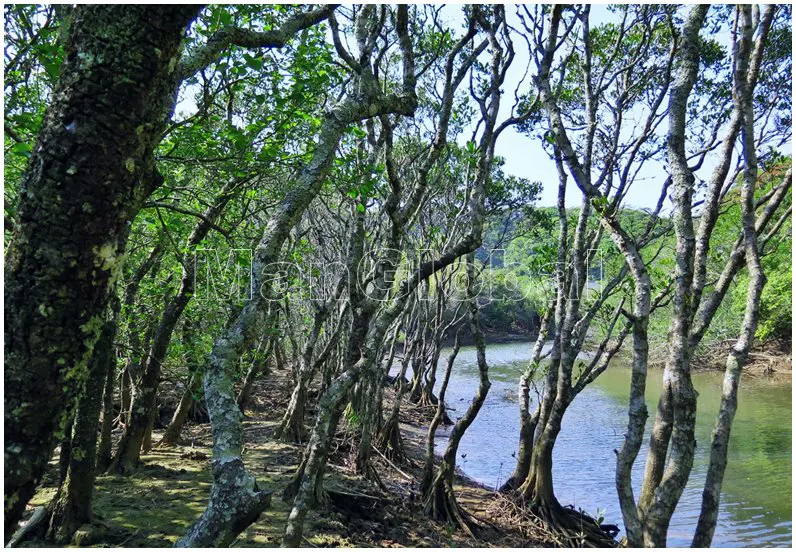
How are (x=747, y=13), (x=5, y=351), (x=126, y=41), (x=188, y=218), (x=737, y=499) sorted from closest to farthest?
(x=5, y=351), (x=126, y=41), (x=747, y=13), (x=188, y=218), (x=737, y=499)

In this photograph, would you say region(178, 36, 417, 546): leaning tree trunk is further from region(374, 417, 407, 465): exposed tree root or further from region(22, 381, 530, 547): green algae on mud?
region(374, 417, 407, 465): exposed tree root

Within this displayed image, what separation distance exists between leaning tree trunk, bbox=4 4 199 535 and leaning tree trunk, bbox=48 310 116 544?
3.46 metres

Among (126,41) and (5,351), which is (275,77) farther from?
(5,351)

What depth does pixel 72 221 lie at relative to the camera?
1616 millimetres

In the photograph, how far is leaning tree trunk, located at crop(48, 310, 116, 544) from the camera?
15.9 feet

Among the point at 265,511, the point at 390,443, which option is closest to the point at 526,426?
the point at 390,443

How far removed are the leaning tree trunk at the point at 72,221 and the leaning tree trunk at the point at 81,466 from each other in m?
3.46

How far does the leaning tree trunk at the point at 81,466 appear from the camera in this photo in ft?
15.9

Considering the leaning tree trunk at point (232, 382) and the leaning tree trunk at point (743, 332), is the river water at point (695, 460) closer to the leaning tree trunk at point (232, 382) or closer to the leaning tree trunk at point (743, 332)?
the leaning tree trunk at point (743, 332)

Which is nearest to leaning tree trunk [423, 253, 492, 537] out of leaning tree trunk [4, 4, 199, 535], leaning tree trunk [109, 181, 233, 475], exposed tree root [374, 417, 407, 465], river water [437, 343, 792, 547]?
river water [437, 343, 792, 547]

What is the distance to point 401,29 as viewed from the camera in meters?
5.08

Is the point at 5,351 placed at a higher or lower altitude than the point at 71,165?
lower

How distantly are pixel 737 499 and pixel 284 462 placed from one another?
7.73m

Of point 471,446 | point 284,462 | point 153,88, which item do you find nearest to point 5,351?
point 153,88
